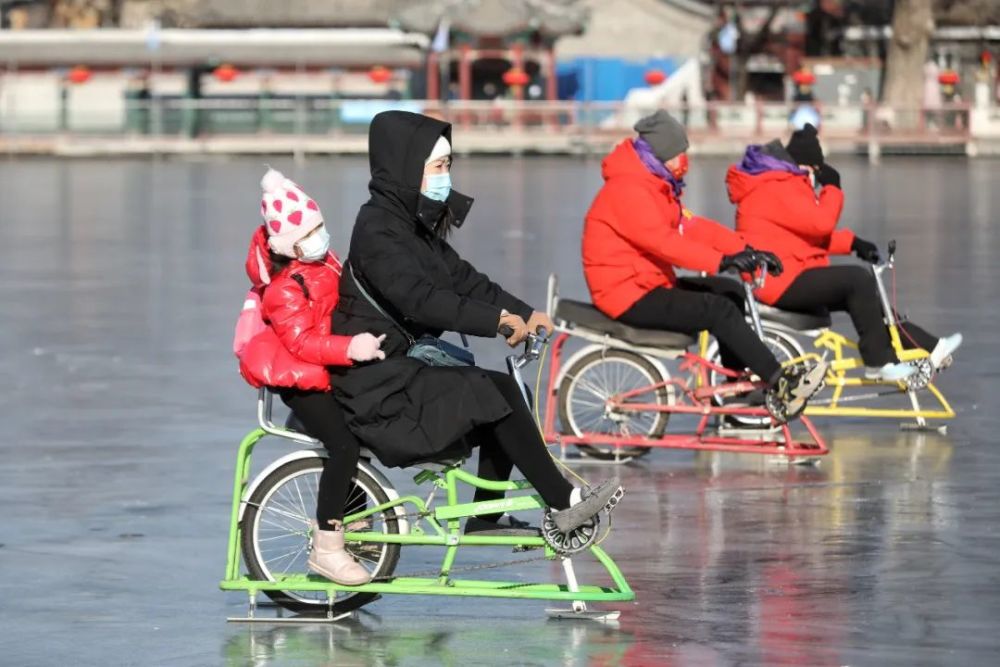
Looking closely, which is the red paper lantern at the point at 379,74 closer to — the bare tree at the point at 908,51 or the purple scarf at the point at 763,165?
the bare tree at the point at 908,51

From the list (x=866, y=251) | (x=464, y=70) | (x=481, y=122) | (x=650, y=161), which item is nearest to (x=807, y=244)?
(x=866, y=251)

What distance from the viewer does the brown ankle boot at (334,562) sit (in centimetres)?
717

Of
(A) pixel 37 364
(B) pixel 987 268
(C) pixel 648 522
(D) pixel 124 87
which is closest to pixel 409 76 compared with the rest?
(D) pixel 124 87

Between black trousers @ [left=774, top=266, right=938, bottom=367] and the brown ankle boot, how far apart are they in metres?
4.81

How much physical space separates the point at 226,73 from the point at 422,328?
56.7 m

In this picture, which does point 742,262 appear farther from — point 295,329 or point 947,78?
point 947,78

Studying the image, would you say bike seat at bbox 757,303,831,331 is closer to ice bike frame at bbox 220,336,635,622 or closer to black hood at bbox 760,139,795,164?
black hood at bbox 760,139,795,164

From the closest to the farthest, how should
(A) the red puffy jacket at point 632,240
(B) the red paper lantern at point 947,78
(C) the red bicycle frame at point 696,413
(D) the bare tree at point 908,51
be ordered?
(A) the red puffy jacket at point 632,240
(C) the red bicycle frame at point 696,413
(D) the bare tree at point 908,51
(B) the red paper lantern at point 947,78

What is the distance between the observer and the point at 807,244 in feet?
38.5

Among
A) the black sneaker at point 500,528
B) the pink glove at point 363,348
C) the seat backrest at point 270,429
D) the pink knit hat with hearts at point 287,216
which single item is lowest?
the black sneaker at point 500,528

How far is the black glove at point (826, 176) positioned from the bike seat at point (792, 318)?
0.85 meters

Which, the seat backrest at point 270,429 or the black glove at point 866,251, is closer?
the seat backrest at point 270,429

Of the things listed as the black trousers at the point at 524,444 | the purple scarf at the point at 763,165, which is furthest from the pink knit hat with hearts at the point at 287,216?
the purple scarf at the point at 763,165

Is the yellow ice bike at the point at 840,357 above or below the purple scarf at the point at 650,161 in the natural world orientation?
below
